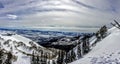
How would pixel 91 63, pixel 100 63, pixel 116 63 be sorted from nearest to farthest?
pixel 116 63 → pixel 100 63 → pixel 91 63

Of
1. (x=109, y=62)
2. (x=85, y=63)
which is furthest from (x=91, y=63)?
(x=109, y=62)

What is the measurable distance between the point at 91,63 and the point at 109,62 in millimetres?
11146

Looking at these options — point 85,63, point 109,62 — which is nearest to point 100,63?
point 109,62

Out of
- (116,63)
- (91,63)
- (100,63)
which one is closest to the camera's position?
(116,63)

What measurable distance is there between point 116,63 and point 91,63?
14.5 metres

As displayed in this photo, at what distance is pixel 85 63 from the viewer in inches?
3130

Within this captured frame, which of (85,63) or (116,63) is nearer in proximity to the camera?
(116,63)

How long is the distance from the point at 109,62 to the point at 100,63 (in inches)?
173

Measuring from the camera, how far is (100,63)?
6888 cm

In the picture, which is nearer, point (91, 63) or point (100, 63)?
point (100, 63)

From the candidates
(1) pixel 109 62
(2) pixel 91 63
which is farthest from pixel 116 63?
(2) pixel 91 63

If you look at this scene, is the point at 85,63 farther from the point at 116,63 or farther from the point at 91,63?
the point at 116,63

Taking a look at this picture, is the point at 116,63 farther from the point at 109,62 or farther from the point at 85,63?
the point at 85,63

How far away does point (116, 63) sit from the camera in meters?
61.8
